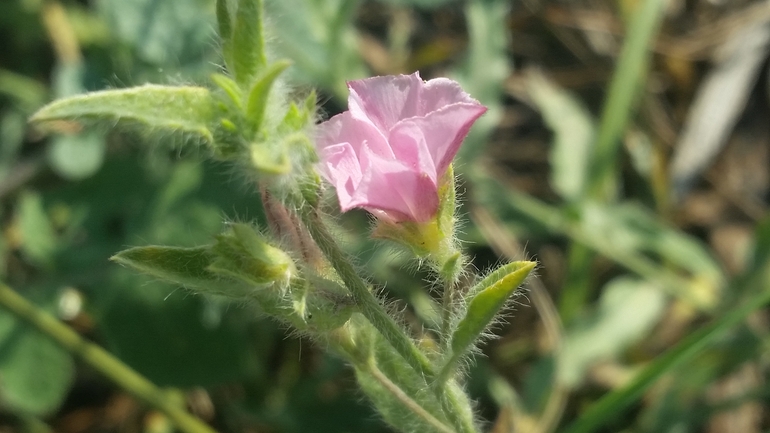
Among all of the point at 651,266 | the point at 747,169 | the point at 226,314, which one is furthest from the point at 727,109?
the point at 226,314

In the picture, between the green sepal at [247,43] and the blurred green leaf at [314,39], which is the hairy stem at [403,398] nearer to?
the green sepal at [247,43]

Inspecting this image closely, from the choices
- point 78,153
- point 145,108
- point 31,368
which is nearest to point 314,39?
point 78,153

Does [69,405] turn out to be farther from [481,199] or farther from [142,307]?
[481,199]

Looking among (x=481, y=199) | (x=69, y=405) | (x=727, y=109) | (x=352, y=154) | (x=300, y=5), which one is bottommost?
(x=69, y=405)

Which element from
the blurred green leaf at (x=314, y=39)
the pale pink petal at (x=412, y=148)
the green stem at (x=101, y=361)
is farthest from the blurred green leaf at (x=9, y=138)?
the pale pink petal at (x=412, y=148)

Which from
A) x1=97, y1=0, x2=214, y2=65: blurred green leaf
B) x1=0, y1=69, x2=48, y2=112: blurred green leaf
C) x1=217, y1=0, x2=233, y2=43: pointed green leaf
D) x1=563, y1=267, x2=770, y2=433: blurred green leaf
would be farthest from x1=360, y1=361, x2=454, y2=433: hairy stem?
x1=0, y1=69, x2=48, y2=112: blurred green leaf

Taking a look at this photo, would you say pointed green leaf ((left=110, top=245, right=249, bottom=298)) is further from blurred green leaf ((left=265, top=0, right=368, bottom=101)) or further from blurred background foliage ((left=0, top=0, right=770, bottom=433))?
blurred green leaf ((left=265, top=0, right=368, bottom=101))
